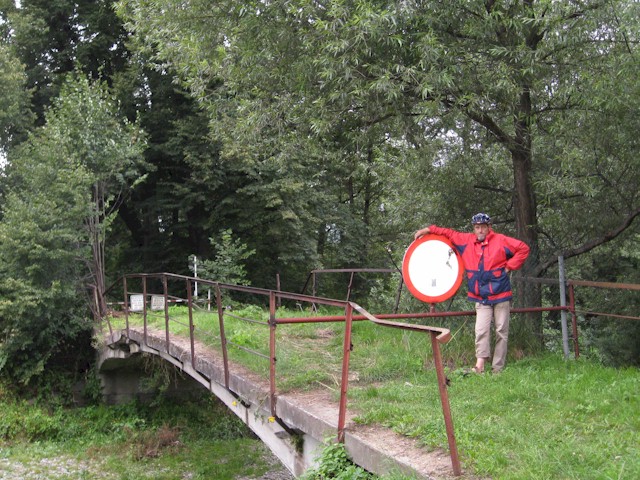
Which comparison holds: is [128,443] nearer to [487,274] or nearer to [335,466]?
[487,274]

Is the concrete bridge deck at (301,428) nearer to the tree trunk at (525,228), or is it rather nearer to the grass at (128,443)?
the tree trunk at (525,228)

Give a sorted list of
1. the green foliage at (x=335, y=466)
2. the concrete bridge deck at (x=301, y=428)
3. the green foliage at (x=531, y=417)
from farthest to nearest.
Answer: the green foliage at (x=335, y=466), the concrete bridge deck at (x=301, y=428), the green foliage at (x=531, y=417)

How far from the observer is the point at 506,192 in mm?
11430

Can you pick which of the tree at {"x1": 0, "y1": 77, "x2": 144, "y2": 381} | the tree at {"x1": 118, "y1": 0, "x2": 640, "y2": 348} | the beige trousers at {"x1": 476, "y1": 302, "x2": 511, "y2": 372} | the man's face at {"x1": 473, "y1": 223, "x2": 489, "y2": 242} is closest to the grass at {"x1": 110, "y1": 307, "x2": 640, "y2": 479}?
the beige trousers at {"x1": 476, "y1": 302, "x2": 511, "y2": 372}

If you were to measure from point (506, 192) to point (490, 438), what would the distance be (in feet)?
26.5

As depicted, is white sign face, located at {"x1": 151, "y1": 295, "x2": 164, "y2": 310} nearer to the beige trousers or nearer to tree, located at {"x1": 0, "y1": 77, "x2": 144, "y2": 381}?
tree, located at {"x1": 0, "y1": 77, "x2": 144, "y2": 381}

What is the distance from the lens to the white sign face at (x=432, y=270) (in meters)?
6.02

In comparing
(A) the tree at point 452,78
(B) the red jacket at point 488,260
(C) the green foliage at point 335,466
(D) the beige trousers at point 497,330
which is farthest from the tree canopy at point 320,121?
(C) the green foliage at point 335,466

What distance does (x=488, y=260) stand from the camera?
620cm

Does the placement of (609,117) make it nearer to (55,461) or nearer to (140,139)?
(55,461)

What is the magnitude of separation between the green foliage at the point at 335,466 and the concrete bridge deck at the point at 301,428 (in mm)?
56

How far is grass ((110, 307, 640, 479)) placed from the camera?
360 centimetres

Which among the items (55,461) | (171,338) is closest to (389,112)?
(171,338)

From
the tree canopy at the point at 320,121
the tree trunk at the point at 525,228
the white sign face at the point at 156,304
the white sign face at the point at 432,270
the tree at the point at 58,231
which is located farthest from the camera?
the white sign face at the point at 156,304
